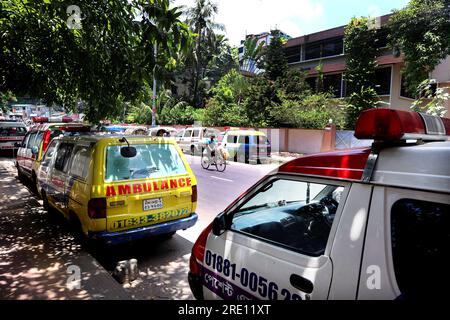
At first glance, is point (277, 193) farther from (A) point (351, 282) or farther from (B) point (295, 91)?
(B) point (295, 91)

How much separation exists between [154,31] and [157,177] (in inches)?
79.0

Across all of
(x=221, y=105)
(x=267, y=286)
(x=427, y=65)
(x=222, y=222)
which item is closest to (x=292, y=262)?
(x=267, y=286)

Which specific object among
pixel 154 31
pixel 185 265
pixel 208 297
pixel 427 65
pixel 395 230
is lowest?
pixel 185 265

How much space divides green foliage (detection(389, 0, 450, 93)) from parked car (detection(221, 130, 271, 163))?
8.78 meters

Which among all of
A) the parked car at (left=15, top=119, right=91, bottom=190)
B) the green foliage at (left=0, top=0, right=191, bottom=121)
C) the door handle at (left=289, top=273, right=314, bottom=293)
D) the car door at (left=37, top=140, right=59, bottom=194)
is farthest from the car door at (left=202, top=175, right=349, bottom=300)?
the parked car at (left=15, top=119, right=91, bottom=190)

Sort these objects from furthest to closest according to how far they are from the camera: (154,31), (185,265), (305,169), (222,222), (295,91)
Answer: (295,91)
(185,265)
(154,31)
(222,222)
(305,169)

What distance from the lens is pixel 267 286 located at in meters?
2.12

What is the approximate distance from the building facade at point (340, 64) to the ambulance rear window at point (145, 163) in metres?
19.4

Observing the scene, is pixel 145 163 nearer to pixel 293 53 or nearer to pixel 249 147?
pixel 249 147

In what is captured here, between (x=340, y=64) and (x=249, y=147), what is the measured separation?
1454cm

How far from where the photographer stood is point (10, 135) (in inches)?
693

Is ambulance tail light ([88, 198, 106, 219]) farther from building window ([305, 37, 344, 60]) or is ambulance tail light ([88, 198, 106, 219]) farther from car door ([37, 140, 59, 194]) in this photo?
Answer: building window ([305, 37, 344, 60])

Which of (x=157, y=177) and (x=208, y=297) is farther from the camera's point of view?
(x=157, y=177)

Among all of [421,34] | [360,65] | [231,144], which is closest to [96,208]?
[231,144]
